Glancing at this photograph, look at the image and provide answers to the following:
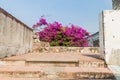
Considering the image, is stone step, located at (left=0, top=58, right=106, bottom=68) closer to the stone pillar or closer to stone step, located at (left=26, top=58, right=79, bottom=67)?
stone step, located at (left=26, top=58, right=79, bottom=67)

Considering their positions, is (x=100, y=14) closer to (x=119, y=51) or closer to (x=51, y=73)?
(x=119, y=51)

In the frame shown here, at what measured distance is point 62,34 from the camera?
11.8 metres

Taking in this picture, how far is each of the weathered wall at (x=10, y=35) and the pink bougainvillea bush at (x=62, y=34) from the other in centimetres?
493

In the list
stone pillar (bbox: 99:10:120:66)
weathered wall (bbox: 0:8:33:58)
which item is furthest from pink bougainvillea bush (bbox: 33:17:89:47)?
stone pillar (bbox: 99:10:120:66)

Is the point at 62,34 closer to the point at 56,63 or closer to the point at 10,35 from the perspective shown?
the point at 10,35

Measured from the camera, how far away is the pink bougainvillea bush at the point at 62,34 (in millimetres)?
11625

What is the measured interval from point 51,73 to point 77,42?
8.98m

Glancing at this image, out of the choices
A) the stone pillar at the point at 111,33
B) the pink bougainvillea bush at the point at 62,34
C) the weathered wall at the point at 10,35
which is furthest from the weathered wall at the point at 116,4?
the pink bougainvillea bush at the point at 62,34

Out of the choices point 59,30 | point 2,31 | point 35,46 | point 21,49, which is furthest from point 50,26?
point 2,31

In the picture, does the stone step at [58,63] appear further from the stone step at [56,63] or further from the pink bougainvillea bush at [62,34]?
the pink bougainvillea bush at [62,34]

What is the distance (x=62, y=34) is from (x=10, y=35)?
6.72 m

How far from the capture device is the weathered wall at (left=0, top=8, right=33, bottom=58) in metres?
4.53

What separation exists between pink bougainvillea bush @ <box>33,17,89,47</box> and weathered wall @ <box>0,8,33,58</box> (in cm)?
493

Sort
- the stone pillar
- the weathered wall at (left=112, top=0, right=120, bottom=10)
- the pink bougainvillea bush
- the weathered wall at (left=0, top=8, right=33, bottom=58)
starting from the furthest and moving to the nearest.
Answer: the pink bougainvillea bush, the weathered wall at (left=112, top=0, right=120, bottom=10), the weathered wall at (left=0, top=8, right=33, bottom=58), the stone pillar
